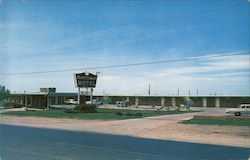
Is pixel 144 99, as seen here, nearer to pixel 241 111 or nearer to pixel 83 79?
pixel 83 79

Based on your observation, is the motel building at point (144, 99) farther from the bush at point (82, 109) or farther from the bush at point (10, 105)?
the bush at point (82, 109)

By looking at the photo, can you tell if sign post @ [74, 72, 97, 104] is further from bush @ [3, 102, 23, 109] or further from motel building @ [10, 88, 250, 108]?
bush @ [3, 102, 23, 109]

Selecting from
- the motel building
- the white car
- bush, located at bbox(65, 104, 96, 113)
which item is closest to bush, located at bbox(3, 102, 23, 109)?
the motel building

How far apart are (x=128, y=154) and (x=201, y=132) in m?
9.35

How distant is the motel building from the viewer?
46.4 meters

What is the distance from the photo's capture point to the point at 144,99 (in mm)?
67938

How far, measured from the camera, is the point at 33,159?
9.94m

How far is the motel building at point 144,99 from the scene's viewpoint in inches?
1828

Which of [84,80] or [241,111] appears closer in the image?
[241,111]

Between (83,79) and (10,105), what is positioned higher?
(83,79)

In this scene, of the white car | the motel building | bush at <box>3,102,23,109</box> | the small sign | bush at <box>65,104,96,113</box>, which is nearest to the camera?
bush at <box>3,102,23,109</box>

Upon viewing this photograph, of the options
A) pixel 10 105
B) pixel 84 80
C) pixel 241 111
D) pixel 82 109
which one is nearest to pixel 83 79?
pixel 84 80

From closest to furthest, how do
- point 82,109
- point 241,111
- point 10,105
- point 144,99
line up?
point 10,105, point 241,111, point 82,109, point 144,99

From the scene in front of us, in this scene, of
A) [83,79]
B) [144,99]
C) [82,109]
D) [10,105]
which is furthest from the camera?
[144,99]
